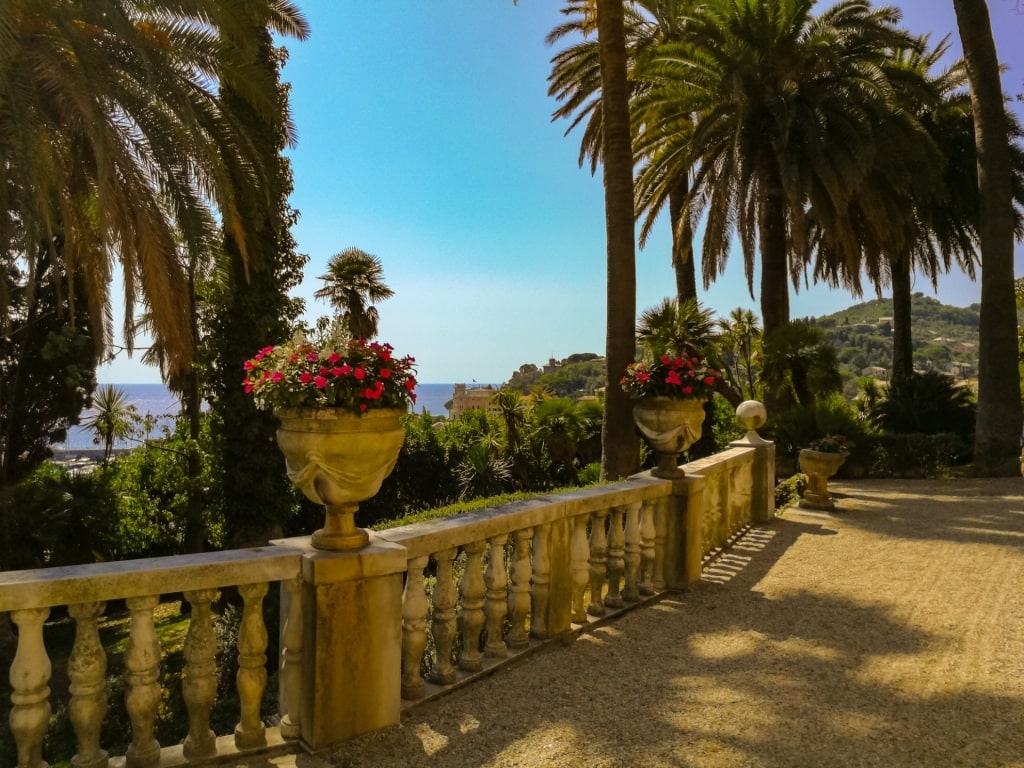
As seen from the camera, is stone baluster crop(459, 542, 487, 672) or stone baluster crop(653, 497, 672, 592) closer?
stone baluster crop(459, 542, 487, 672)

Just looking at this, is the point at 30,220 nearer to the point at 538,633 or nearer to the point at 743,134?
the point at 538,633

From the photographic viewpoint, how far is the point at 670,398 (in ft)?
16.9

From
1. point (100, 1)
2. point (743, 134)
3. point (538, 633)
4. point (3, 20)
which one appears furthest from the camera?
point (743, 134)

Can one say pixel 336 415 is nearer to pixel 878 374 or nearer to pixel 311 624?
pixel 311 624

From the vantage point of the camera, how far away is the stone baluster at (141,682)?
2555 mm

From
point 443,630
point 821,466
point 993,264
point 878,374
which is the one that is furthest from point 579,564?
point 878,374

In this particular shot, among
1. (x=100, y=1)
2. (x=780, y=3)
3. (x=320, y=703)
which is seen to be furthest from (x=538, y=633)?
(x=780, y=3)

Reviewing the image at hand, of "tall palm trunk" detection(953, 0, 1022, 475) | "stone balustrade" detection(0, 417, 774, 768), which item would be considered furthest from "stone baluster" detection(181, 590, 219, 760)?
"tall palm trunk" detection(953, 0, 1022, 475)

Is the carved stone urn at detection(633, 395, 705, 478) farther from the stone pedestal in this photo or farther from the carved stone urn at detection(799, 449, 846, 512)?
the carved stone urn at detection(799, 449, 846, 512)

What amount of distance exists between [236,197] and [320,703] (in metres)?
7.34

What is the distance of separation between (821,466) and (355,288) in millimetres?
15876

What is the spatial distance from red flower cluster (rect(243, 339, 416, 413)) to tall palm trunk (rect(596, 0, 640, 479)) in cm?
681

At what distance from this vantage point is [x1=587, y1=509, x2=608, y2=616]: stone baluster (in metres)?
4.54

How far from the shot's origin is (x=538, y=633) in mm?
4047
